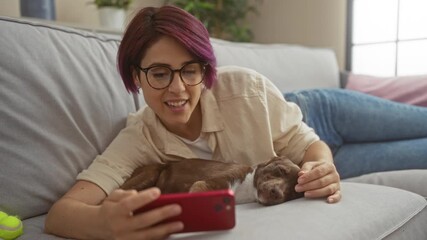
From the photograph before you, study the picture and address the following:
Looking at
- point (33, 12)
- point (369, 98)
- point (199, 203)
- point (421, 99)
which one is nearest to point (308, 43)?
point (421, 99)

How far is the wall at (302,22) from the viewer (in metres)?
3.20

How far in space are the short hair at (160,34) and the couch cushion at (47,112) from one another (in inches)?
7.8

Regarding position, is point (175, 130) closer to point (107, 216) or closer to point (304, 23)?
point (107, 216)

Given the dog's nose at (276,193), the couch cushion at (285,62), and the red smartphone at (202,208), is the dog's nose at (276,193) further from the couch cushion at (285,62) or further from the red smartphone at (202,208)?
the couch cushion at (285,62)

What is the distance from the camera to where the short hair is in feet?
3.61

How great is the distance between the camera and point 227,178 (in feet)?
3.73

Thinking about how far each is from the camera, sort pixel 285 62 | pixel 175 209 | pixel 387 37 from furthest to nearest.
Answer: pixel 387 37, pixel 285 62, pixel 175 209

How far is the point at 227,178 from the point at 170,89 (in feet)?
0.89

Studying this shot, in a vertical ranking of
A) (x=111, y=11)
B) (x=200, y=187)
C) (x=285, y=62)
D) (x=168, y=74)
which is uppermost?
(x=111, y=11)

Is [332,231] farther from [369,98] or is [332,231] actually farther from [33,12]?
[33,12]

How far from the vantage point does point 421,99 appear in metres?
2.16

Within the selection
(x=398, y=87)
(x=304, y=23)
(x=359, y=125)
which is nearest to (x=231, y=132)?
(x=359, y=125)

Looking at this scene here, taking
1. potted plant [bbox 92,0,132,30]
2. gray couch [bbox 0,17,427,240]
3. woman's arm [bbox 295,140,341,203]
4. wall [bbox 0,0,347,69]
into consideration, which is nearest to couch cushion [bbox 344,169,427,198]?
gray couch [bbox 0,17,427,240]

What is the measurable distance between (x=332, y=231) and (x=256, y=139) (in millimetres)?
424
